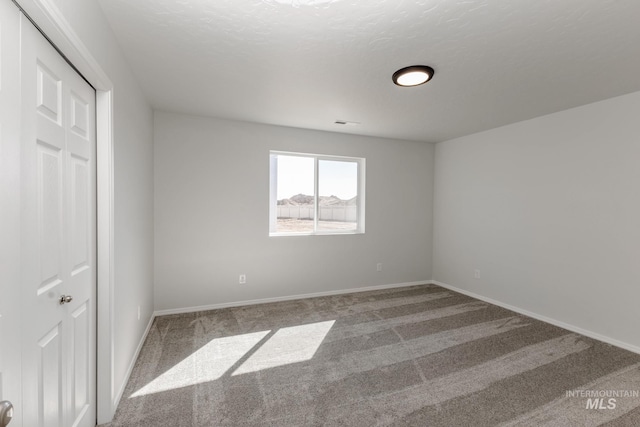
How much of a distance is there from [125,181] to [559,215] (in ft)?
14.2

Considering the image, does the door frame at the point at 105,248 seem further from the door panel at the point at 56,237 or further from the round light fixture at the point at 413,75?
the round light fixture at the point at 413,75

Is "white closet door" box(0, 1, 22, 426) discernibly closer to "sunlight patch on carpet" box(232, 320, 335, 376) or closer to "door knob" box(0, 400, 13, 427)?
"door knob" box(0, 400, 13, 427)

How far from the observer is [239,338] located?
2.96 meters

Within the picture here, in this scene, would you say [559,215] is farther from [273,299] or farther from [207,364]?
[207,364]

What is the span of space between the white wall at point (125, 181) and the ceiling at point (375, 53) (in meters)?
0.18

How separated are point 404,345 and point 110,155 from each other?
2.86 metres

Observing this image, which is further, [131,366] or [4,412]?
[131,366]

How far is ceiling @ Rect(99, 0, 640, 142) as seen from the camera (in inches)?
64.5

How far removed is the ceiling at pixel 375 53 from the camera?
1639mm

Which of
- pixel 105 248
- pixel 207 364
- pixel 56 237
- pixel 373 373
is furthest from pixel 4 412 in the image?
pixel 373 373

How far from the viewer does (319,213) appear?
440cm

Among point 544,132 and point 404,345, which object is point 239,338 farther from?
point 544,132

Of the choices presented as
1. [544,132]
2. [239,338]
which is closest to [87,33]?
[239,338]

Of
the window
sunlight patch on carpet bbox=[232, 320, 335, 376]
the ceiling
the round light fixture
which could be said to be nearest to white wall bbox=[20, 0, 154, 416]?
the ceiling
